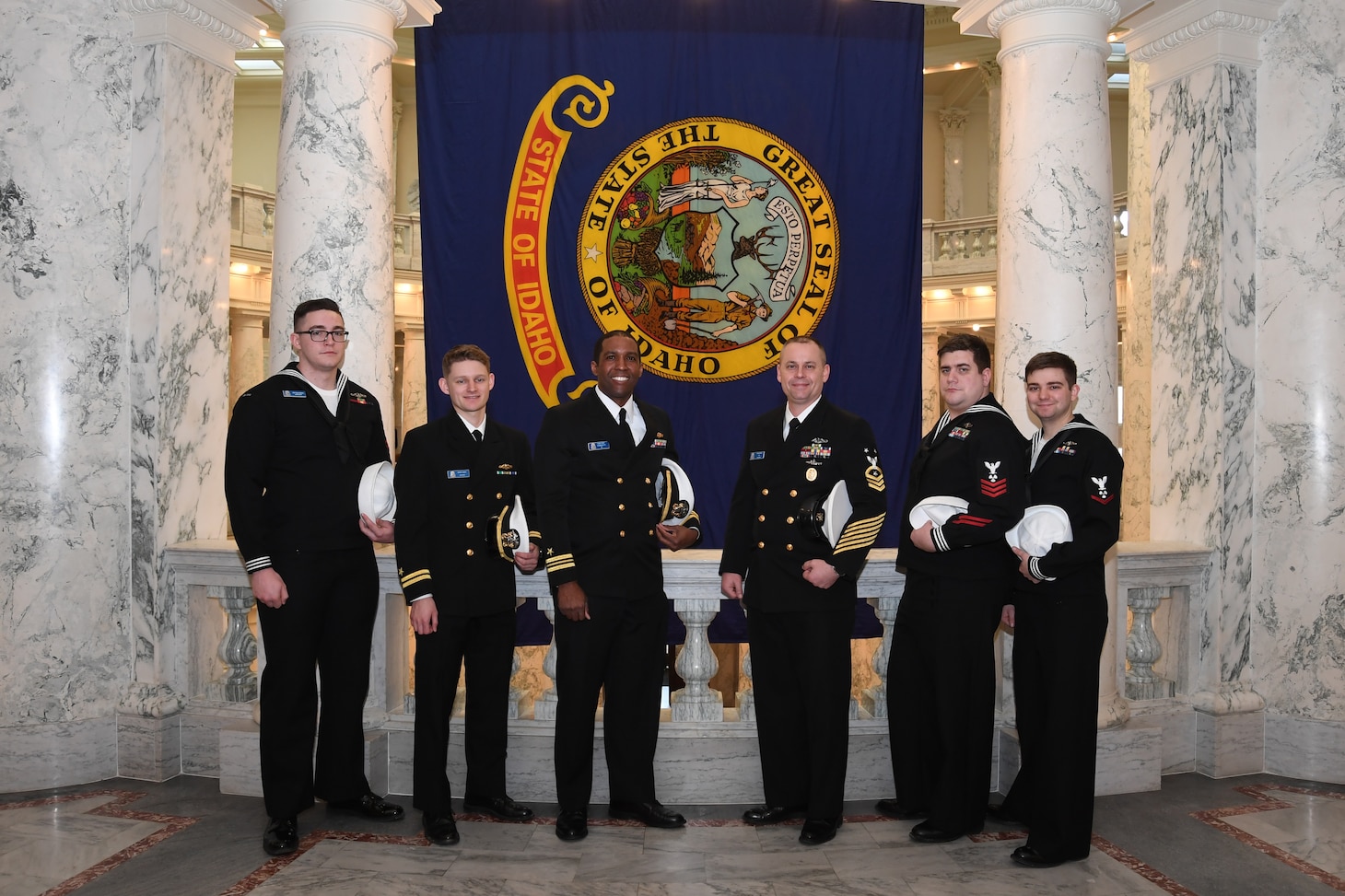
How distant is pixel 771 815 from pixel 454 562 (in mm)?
1706

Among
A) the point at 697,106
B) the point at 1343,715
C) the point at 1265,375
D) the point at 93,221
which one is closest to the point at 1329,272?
the point at 1265,375

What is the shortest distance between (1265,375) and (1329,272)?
0.60 m

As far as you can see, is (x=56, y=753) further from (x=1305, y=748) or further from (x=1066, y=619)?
(x=1305, y=748)

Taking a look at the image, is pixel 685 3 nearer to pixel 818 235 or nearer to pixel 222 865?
pixel 818 235

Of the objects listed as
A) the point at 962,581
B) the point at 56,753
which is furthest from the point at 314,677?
the point at 962,581

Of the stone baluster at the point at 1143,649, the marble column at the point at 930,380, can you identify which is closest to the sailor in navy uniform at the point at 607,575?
the stone baluster at the point at 1143,649

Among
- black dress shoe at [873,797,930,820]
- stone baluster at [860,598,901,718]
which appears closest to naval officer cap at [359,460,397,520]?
stone baluster at [860,598,901,718]

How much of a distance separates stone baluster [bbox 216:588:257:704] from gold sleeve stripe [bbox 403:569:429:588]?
1.58 m

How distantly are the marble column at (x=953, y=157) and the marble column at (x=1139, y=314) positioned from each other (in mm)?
13659

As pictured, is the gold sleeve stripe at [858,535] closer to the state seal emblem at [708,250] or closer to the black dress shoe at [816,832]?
the black dress shoe at [816,832]

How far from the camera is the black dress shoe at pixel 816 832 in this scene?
429cm

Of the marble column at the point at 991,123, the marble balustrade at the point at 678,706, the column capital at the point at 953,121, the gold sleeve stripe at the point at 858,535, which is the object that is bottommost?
the marble balustrade at the point at 678,706

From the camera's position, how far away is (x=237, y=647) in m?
5.46

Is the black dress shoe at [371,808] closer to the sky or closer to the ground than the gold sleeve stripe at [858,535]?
closer to the ground
